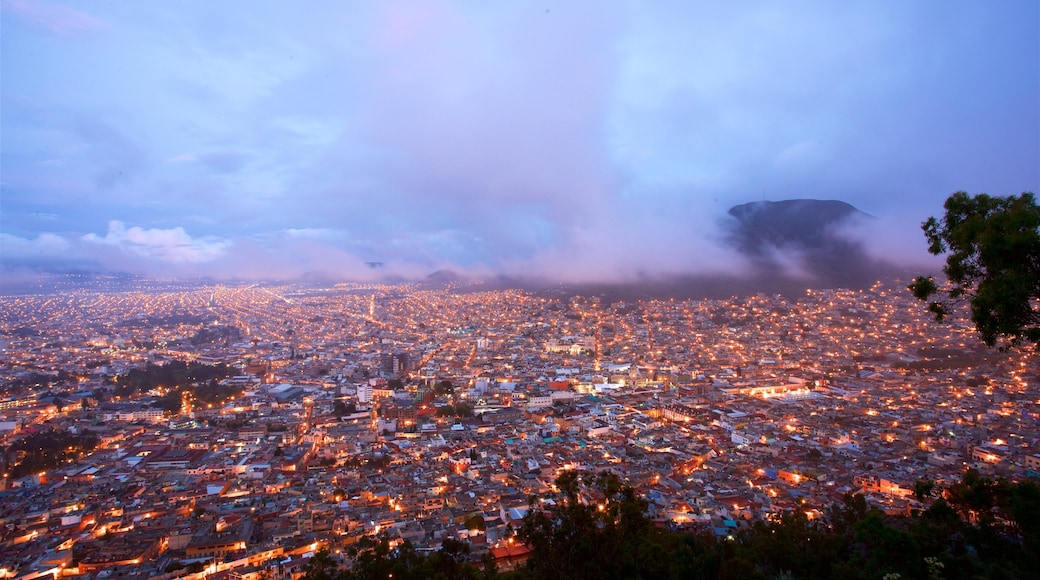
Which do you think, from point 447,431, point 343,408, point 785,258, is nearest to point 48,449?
point 343,408

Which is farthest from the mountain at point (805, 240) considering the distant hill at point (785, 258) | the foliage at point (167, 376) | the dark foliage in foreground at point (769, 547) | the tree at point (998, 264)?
the tree at point (998, 264)

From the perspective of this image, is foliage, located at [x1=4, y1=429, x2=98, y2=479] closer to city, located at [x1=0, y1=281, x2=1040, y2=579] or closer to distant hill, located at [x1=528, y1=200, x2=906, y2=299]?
city, located at [x1=0, y1=281, x2=1040, y2=579]

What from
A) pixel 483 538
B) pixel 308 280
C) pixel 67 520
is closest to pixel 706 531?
pixel 483 538

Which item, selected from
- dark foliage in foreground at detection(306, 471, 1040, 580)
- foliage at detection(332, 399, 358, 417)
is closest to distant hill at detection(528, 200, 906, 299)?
foliage at detection(332, 399, 358, 417)

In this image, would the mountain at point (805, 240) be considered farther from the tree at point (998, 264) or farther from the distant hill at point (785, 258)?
the tree at point (998, 264)

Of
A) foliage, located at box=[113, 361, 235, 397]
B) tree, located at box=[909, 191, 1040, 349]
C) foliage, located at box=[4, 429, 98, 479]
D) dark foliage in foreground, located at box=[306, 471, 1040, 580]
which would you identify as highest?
tree, located at box=[909, 191, 1040, 349]

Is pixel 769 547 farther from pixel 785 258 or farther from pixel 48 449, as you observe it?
pixel 785 258
